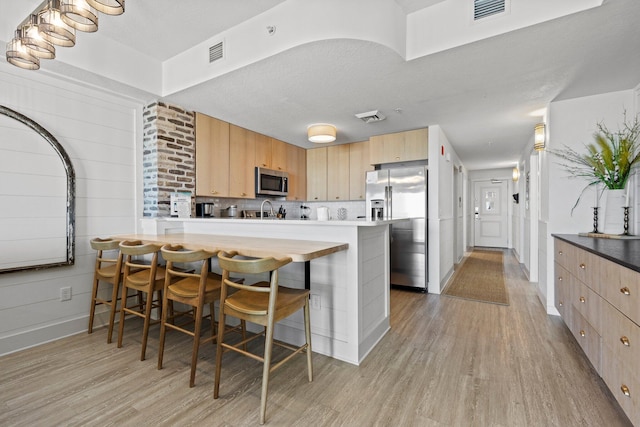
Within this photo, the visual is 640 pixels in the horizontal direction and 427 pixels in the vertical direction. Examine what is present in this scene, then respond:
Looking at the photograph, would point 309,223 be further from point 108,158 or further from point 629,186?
point 629,186

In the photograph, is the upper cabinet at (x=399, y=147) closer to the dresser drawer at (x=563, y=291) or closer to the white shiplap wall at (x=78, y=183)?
the dresser drawer at (x=563, y=291)

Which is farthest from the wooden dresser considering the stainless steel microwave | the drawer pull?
the stainless steel microwave

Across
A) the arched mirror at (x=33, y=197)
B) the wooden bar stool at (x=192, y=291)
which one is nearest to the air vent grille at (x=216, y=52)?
the arched mirror at (x=33, y=197)

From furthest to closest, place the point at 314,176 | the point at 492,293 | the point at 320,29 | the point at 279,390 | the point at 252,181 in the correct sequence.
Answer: the point at 314,176 → the point at 252,181 → the point at 492,293 → the point at 320,29 → the point at 279,390

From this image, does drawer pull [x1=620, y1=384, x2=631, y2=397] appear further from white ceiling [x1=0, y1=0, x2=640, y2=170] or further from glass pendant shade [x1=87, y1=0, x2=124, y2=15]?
glass pendant shade [x1=87, y1=0, x2=124, y2=15]

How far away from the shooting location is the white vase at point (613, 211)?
278 cm

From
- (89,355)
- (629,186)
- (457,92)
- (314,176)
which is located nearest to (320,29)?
(457,92)

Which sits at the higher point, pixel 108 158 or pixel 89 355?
pixel 108 158

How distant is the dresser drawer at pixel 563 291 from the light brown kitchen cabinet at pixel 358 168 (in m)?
2.95

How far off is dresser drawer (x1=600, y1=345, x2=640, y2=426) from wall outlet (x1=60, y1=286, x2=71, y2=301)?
405 centimetres

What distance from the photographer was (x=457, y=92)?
9.78 feet

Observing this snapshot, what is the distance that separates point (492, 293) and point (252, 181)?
3730mm

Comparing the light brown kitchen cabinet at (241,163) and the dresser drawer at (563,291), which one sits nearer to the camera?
the dresser drawer at (563,291)

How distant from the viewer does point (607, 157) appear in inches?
107
